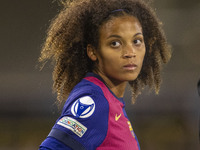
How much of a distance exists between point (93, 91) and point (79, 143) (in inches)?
7.6

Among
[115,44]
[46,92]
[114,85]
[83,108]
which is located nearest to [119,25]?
[115,44]

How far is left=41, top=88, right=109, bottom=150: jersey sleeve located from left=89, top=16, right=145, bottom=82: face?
197 mm

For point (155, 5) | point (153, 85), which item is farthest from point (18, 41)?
point (153, 85)

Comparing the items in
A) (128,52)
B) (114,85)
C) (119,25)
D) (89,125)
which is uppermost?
(119,25)

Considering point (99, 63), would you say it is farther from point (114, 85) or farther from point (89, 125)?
point (89, 125)

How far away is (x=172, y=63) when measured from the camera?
424cm

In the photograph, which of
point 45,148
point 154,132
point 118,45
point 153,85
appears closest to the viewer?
point 45,148

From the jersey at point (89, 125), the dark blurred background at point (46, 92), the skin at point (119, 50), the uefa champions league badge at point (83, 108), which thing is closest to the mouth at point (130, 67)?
the skin at point (119, 50)

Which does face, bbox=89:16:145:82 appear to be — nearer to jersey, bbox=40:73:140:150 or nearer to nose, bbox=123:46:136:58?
nose, bbox=123:46:136:58

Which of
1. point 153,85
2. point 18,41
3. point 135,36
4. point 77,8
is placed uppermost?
point 18,41

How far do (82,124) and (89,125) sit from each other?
0.9 inches

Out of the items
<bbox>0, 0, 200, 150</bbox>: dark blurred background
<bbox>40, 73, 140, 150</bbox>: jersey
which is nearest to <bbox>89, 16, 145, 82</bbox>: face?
<bbox>40, 73, 140, 150</bbox>: jersey

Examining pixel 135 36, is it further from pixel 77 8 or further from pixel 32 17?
pixel 32 17

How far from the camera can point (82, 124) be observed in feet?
4.32
